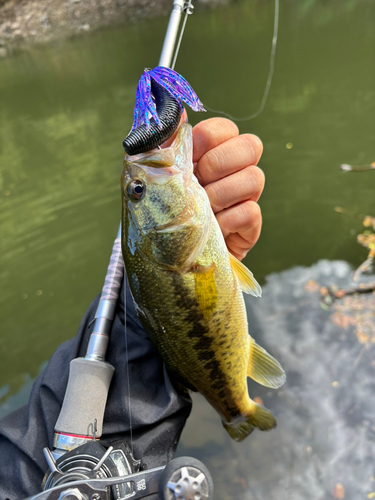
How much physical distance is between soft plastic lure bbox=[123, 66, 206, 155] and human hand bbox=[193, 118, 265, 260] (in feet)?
0.91

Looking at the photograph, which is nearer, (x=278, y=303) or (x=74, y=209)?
(x=278, y=303)

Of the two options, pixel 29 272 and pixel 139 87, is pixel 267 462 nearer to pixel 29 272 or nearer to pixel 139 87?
pixel 139 87

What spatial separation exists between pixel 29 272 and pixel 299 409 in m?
4.75

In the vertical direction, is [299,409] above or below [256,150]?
below

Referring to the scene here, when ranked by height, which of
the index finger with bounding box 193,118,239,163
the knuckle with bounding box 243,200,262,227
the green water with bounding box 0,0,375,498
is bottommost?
the green water with bounding box 0,0,375,498

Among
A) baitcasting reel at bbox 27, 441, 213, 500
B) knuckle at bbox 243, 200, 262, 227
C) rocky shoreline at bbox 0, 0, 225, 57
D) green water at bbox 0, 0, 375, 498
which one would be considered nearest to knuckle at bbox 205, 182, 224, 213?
knuckle at bbox 243, 200, 262, 227

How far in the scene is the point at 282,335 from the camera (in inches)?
146

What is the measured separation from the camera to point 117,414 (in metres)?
1.51

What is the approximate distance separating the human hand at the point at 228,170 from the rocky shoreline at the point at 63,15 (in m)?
22.5

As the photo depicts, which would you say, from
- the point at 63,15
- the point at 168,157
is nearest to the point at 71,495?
the point at 168,157

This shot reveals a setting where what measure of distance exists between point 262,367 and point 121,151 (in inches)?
304

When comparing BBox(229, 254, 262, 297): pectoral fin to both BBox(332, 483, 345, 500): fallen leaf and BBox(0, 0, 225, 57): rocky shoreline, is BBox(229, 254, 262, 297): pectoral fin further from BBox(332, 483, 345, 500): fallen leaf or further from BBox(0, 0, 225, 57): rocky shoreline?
BBox(0, 0, 225, 57): rocky shoreline

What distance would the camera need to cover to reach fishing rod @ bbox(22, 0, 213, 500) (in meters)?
0.89

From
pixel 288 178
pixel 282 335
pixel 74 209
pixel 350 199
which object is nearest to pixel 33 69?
pixel 74 209
